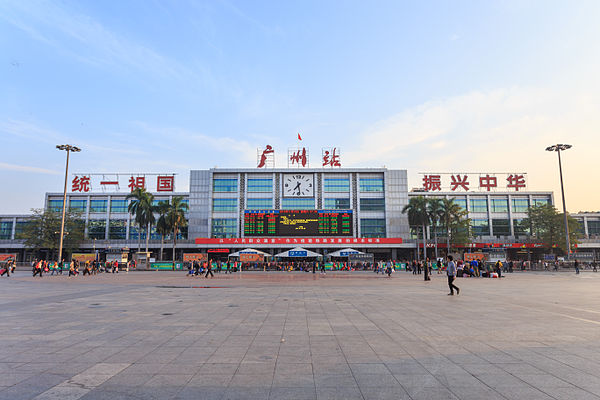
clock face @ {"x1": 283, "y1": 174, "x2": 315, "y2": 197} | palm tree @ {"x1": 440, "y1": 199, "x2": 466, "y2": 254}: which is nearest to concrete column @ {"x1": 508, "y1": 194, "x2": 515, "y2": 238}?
palm tree @ {"x1": 440, "y1": 199, "x2": 466, "y2": 254}

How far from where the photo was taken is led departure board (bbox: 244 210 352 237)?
52406 millimetres

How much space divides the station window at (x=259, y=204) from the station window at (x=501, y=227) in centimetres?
4421

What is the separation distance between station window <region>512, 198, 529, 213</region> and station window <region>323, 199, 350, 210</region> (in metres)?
34.6

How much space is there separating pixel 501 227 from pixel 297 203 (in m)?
40.9

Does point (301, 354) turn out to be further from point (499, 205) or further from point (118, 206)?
point (499, 205)

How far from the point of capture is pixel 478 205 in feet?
234

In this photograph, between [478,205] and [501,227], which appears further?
[478,205]

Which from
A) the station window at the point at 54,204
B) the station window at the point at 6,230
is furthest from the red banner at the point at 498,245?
the station window at the point at 6,230

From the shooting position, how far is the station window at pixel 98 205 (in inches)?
2830

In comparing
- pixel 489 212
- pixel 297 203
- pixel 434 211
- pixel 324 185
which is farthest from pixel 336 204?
pixel 489 212

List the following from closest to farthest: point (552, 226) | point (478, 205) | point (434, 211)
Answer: point (434, 211)
point (552, 226)
point (478, 205)

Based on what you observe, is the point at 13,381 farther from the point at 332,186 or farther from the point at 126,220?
the point at 126,220

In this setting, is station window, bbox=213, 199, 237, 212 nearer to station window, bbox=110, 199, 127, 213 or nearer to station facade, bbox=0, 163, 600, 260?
station facade, bbox=0, 163, 600, 260

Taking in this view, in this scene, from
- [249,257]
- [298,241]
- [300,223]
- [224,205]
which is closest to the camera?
[249,257]
